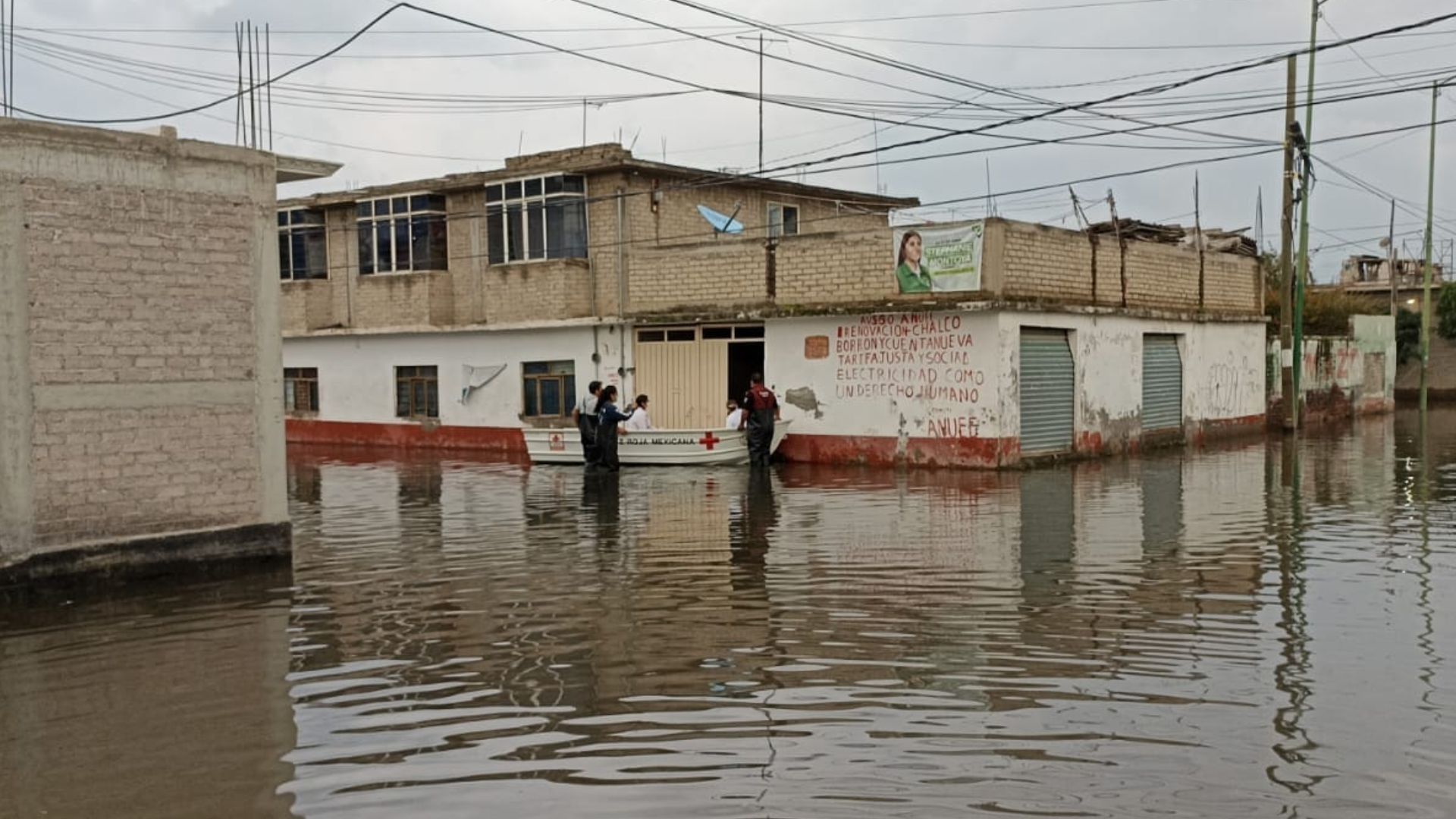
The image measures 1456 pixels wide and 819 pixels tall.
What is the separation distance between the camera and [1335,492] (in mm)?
17812

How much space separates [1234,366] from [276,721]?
91.6ft

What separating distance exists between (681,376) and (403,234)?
860cm

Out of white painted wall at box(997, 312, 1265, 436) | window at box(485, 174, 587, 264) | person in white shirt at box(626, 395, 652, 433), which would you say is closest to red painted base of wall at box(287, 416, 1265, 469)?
white painted wall at box(997, 312, 1265, 436)

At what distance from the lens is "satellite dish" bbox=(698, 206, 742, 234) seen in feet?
92.2

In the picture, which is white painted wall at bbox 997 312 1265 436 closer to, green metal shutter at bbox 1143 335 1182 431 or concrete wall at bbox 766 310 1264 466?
concrete wall at bbox 766 310 1264 466

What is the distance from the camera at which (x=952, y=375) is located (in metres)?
22.4

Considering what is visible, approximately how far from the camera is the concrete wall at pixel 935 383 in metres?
22.1

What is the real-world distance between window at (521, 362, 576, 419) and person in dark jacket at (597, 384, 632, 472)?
527 cm

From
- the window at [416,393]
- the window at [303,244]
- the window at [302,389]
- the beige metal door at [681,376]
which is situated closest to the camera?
the beige metal door at [681,376]

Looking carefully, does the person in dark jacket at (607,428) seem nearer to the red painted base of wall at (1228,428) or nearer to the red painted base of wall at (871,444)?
the red painted base of wall at (871,444)

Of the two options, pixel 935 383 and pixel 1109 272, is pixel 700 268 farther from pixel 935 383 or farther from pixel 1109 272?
pixel 1109 272

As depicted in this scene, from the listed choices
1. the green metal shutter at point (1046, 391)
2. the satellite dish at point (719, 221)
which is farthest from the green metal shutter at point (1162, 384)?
the satellite dish at point (719, 221)

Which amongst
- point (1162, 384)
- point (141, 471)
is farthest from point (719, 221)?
point (141, 471)

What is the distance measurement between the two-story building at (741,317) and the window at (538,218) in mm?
55
